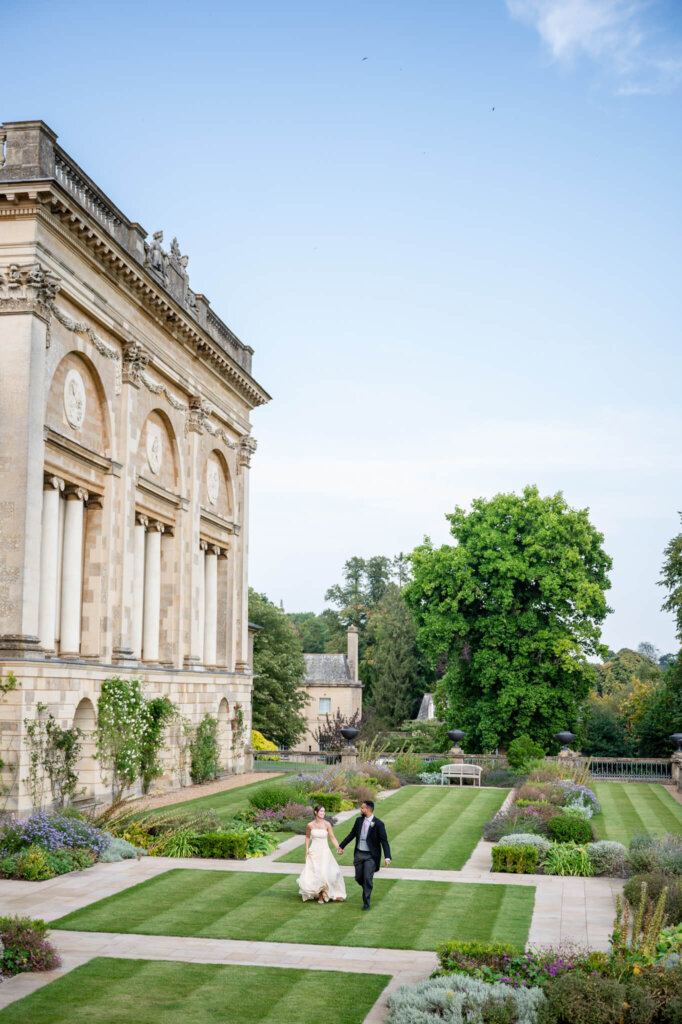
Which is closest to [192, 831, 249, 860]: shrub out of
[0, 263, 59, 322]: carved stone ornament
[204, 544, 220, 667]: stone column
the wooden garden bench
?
[0, 263, 59, 322]: carved stone ornament

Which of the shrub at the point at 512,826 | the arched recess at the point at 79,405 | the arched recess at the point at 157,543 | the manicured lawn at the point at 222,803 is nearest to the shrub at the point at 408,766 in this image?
the manicured lawn at the point at 222,803

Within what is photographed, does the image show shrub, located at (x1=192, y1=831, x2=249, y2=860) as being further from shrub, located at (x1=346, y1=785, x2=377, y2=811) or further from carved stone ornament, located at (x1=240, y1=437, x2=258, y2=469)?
carved stone ornament, located at (x1=240, y1=437, x2=258, y2=469)

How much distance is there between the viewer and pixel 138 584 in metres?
31.8

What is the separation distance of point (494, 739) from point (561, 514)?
10.9 m

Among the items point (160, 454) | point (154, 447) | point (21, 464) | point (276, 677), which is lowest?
point (276, 677)

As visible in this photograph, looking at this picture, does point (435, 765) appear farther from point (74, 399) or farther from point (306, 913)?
point (306, 913)

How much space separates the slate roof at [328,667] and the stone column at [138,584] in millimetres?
47262

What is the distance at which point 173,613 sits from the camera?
117ft

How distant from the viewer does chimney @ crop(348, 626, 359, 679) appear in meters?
77.1

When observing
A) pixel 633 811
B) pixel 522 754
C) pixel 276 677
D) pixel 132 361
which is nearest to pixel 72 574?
pixel 132 361

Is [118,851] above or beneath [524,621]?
beneath

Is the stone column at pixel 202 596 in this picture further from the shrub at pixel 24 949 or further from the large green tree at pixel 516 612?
the shrub at pixel 24 949

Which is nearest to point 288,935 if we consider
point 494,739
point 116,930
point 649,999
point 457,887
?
point 116,930

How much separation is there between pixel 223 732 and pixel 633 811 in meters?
16.6
